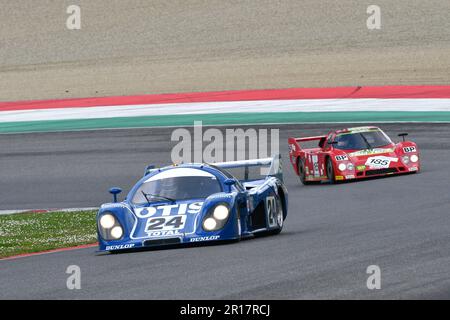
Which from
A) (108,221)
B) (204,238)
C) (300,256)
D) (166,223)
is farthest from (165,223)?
(300,256)

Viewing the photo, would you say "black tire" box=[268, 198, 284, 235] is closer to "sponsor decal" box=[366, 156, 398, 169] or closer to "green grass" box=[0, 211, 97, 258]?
"green grass" box=[0, 211, 97, 258]

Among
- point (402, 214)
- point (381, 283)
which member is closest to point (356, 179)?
point (402, 214)

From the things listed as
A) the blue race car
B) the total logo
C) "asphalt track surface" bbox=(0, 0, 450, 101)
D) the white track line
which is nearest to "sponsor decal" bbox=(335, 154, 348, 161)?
the blue race car

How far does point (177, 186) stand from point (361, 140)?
31.1 ft

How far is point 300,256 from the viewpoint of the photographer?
1231 cm

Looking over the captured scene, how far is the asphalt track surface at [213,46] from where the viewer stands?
4500cm

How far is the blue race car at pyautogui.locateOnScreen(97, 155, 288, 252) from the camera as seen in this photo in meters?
13.6

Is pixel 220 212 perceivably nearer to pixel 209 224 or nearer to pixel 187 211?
pixel 209 224

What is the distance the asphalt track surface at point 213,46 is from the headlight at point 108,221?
2761 centimetres

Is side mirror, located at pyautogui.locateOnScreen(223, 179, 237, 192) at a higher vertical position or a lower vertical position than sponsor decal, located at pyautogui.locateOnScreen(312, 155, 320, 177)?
lower

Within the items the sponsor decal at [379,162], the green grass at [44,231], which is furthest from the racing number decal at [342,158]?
the green grass at [44,231]

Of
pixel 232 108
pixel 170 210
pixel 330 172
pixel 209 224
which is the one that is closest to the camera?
pixel 209 224

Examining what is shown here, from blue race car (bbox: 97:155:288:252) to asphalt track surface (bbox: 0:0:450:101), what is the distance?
26298 millimetres
